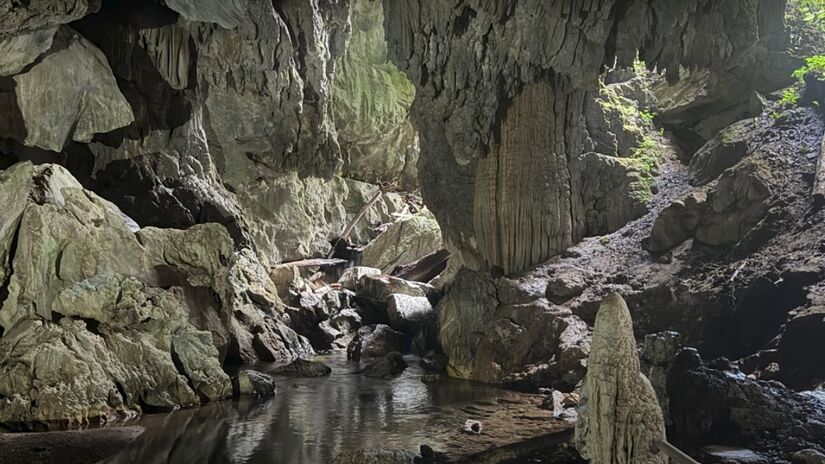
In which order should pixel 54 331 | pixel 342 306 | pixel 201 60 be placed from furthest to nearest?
pixel 342 306 < pixel 201 60 < pixel 54 331

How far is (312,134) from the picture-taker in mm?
17547

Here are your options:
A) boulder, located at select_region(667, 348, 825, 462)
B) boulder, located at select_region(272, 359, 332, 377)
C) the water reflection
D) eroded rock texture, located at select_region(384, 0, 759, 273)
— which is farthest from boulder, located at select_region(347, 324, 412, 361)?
boulder, located at select_region(667, 348, 825, 462)

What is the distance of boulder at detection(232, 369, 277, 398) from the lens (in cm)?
1102

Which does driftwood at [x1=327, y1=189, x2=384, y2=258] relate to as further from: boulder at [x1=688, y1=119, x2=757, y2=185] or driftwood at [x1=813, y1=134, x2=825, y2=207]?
driftwood at [x1=813, y1=134, x2=825, y2=207]

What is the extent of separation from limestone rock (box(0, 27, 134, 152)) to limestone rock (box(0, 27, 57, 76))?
2.45 ft

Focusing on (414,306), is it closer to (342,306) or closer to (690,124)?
(342,306)

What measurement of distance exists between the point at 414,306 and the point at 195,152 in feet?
20.4

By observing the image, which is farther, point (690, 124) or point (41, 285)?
point (690, 124)

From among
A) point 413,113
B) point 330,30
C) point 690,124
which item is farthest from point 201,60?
point 690,124

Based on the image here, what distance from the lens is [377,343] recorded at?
15.3 meters

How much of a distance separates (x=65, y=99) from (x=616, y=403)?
1101cm

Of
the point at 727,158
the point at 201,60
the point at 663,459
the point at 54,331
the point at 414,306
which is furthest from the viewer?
the point at 414,306

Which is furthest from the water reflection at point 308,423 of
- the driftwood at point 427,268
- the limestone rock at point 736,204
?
the driftwood at point 427,268

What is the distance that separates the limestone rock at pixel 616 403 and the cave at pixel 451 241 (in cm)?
2
